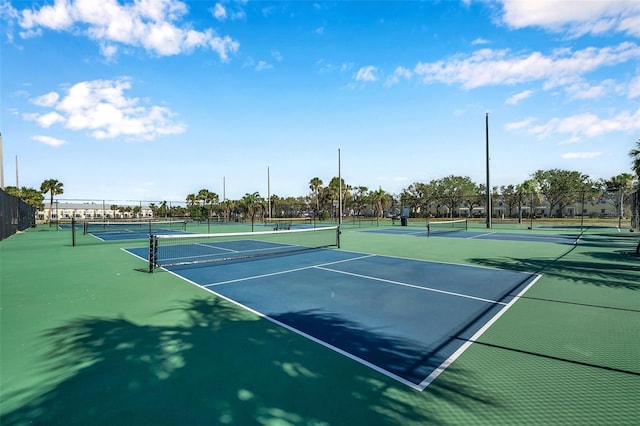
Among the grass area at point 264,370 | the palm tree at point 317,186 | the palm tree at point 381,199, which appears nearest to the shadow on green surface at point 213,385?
the grass area at point 264,370

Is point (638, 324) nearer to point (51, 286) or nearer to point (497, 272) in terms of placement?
point (497, 272)

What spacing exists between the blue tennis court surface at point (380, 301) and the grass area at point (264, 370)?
0.88ft

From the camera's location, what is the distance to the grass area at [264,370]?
2967mm

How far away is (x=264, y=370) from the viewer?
12.2ft

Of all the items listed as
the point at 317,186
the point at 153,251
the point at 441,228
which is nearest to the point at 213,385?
the point at 153,251

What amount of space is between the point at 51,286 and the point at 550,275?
12923 mm

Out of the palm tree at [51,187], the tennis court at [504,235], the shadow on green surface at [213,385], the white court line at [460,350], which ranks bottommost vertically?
the tennis court at [504,235]

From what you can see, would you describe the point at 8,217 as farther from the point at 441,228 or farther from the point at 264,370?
the point at 441,228

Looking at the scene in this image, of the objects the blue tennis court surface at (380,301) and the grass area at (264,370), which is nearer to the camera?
the grass area at (264,370)

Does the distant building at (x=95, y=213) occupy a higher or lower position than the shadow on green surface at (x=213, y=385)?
higher

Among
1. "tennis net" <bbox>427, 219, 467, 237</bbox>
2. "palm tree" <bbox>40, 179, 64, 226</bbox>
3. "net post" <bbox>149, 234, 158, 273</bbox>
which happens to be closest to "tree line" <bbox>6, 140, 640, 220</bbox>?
"palm tree" <bbox>40, 179, 64, 226</bbox>

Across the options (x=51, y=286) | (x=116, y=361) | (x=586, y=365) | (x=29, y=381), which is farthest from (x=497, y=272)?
(x=51, y=286)

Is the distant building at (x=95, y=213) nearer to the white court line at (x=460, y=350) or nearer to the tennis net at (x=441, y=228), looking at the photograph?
the white court line at (x=460, y=350)

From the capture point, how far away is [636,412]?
299 cm
